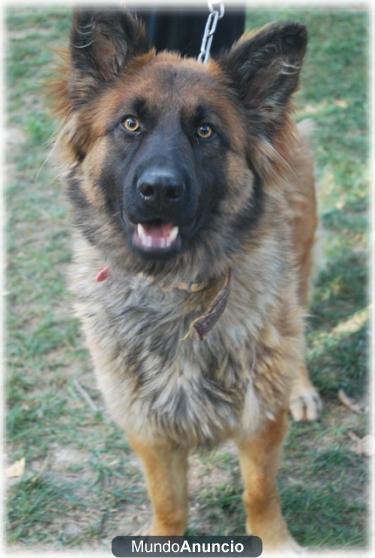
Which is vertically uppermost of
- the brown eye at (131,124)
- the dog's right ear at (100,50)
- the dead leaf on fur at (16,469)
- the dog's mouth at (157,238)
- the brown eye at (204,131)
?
the dog's right ear at (100,50)

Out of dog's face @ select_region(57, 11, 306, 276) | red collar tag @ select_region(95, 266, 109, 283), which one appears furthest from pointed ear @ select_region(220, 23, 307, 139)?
red collar tag @ select_region(95, 266, 109, 283)

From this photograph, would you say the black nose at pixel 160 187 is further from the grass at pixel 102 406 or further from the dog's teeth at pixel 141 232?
the grass at pixel 102 406

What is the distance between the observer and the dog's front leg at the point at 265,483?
11.5ft

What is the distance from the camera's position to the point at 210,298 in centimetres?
343

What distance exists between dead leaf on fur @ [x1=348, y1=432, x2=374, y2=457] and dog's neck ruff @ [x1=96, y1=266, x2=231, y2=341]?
56.8 inches

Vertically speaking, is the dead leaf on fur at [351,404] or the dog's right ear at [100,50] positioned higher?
the dog's right ear at [100,50]

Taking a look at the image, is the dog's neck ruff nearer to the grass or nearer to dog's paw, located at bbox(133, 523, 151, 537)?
the grass

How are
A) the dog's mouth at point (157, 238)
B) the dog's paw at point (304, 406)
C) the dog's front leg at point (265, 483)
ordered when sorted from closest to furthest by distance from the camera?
1. the dog's mouth at point (157, 238)
2. the dog's front leg at point (265, 483)
3. the dog's paw at point (304, 406)

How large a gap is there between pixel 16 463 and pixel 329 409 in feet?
6.24

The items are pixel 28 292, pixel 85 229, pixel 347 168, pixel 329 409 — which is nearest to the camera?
pixel 85 229

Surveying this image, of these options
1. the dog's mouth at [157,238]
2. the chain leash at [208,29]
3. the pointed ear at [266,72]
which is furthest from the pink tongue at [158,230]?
the chain leash at [208,29]

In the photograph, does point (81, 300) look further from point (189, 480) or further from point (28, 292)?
point (28, 292)

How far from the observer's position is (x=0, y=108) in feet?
25.1

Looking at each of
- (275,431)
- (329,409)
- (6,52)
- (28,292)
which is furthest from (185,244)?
(6,52)
